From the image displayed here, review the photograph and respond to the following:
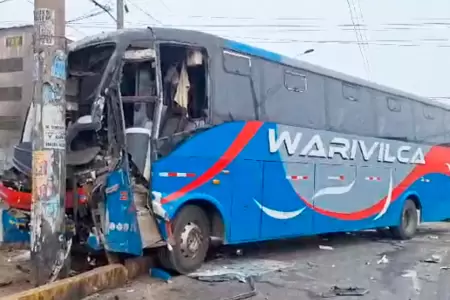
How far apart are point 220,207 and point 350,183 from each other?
4.27 m

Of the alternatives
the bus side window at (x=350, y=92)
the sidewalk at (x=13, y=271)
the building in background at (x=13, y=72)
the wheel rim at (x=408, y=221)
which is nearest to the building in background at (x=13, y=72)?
the building in background at (x=13, y=72)

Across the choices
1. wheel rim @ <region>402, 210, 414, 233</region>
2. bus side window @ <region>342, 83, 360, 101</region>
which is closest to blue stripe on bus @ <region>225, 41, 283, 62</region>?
bus side window @ <region>342, 83, 360, 101</region>

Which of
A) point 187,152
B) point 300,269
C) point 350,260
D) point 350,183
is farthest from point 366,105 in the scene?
point 187,152

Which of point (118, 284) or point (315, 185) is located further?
point (315, 185)

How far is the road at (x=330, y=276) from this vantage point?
24.8ft

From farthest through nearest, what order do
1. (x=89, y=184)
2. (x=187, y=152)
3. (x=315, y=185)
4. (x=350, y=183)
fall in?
(x=350, y=183)
(x=315, y=185)
(x=187, y=152)
(x=89, y=184)

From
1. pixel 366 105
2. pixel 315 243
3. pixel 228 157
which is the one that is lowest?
pixel 315 243

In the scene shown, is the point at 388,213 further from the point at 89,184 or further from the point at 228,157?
the point at 89,184

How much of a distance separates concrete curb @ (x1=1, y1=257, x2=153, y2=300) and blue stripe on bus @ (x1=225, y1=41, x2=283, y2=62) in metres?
3.45

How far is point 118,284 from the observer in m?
7.62

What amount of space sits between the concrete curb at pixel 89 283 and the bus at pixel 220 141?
12.2 inches

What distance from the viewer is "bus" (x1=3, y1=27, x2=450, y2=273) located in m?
7.77

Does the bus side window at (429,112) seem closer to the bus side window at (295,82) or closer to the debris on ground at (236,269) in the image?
the bus side window at (295,82)

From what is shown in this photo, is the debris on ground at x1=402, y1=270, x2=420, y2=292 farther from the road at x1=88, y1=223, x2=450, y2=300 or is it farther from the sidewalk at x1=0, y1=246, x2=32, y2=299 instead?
the sidewalk at x1=0, y1=246, x2=32, y2=299
